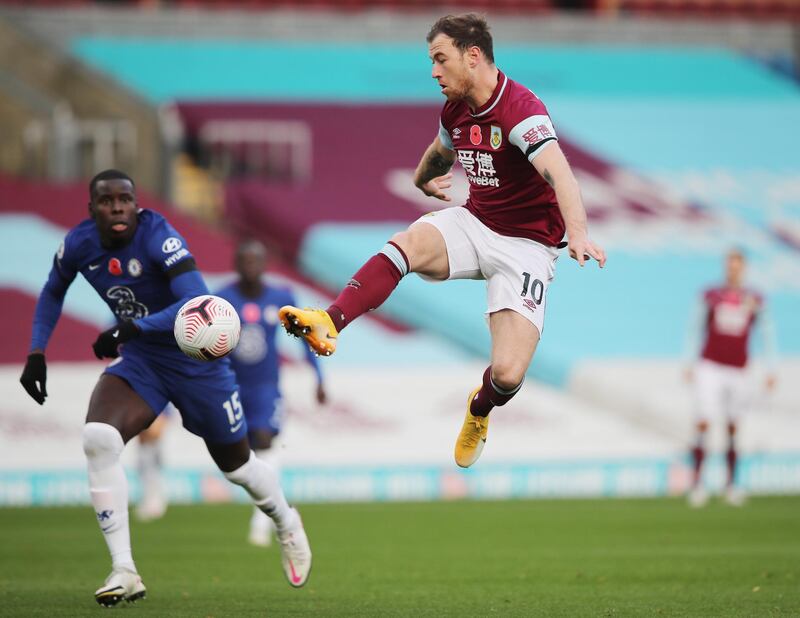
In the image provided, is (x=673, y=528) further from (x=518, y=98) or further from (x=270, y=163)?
(x=270, y=163)

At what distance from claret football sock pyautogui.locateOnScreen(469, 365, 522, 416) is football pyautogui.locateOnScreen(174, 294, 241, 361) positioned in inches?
57.9

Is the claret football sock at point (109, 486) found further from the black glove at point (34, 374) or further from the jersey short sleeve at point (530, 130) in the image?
the jersey short sleeve at point (530, 130)

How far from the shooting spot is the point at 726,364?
1695 cm

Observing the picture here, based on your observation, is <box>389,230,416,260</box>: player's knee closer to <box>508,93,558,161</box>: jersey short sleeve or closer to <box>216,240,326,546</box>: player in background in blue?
<box>508,93,558,161</box>: jersey short sleeve

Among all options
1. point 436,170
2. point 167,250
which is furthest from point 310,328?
point 436,170

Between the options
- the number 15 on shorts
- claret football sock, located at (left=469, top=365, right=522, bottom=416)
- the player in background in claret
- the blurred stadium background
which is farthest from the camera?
the blurred stadium background

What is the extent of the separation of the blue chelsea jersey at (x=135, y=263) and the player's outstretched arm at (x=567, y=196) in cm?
210

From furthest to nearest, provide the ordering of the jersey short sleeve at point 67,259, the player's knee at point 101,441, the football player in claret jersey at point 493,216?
the jersey short sleeve at point 67,259
the player's knee at point 101,441
the football player in claret jersey at point 493,216

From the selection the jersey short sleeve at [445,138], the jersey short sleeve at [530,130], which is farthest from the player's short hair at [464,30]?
the jersey short sleeve at [445,138]

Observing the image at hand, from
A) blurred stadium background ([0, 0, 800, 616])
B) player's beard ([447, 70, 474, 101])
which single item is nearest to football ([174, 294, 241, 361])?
player's beard ([447, 70, 474, 101])

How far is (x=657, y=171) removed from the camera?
26891 millimetres

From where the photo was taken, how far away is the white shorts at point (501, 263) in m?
7.98

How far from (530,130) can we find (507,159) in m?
0.31

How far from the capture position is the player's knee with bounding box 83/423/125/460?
7.88m
